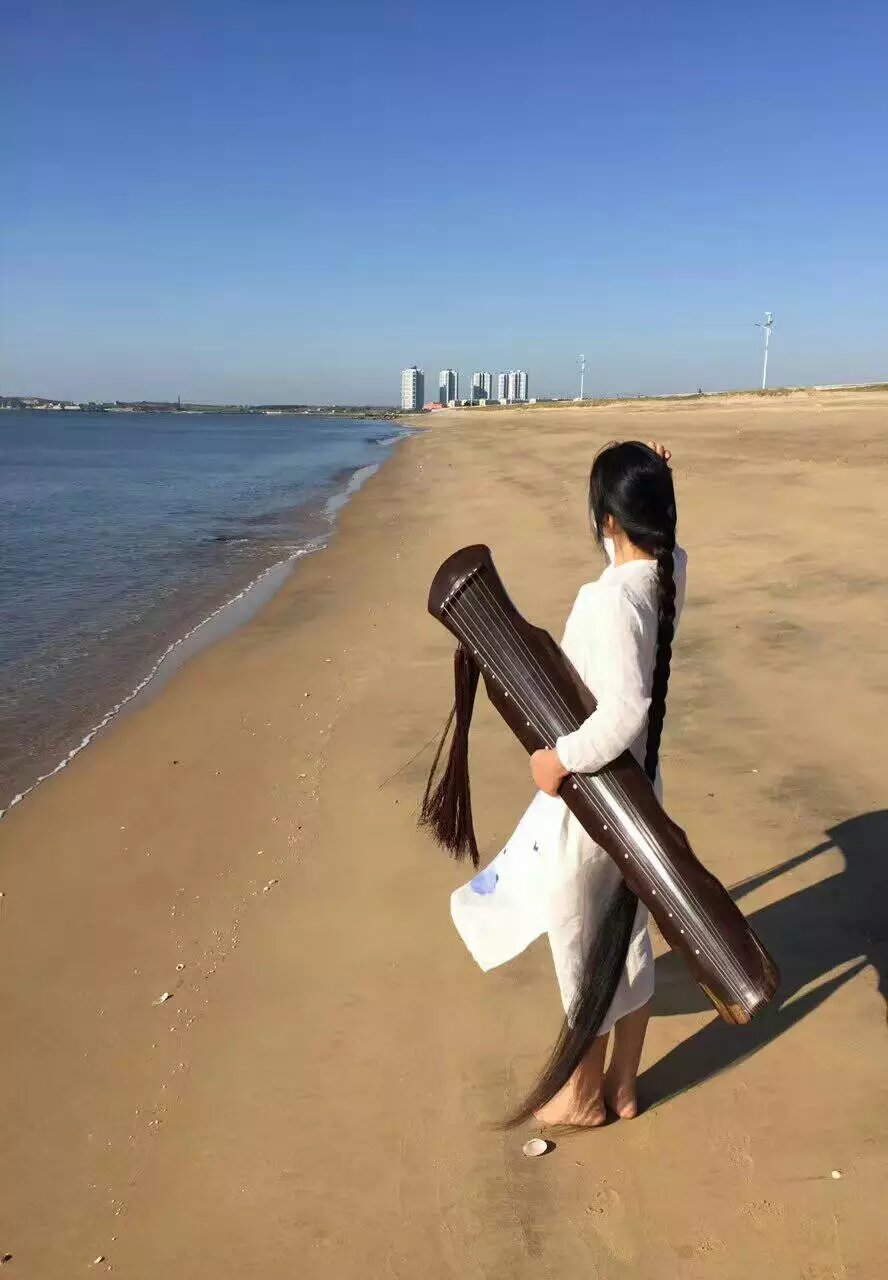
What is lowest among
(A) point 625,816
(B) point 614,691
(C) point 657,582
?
(A) point 625,816

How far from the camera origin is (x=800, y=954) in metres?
3.17

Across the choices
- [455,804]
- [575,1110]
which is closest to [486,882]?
[455,804]

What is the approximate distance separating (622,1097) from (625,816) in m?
0.96

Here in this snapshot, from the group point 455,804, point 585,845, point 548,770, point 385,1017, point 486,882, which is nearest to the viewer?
point 548,770

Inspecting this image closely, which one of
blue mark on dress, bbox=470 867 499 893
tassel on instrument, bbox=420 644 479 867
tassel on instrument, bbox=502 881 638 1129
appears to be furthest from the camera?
tassel on instrument, bbox=420 644 479 867

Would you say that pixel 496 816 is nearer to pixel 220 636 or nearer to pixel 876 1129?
pixel 876 1129

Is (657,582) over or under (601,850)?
over

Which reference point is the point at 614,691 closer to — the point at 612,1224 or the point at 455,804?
the point at 455,804

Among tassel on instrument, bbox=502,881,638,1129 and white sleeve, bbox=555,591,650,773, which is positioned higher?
white sleeve, bbox=555,591,650,773

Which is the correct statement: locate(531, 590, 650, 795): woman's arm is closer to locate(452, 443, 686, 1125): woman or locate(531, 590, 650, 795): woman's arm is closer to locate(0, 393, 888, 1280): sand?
locate(452, 443, 686, 1125): woman

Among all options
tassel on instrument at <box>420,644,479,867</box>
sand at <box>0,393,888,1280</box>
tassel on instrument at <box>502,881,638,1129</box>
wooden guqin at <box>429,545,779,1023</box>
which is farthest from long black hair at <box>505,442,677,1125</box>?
tassel on instrument at <box>420,644,479,867</box>

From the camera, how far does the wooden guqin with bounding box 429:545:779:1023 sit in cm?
204

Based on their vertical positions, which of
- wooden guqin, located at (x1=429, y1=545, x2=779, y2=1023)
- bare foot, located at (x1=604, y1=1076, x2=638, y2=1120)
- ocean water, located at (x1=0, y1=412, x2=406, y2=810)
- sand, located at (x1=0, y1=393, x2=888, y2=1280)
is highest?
wooden guqin, located at (x1=429, y1=545, x2=779, y2=1023)

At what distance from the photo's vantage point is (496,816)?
439 centimetres
